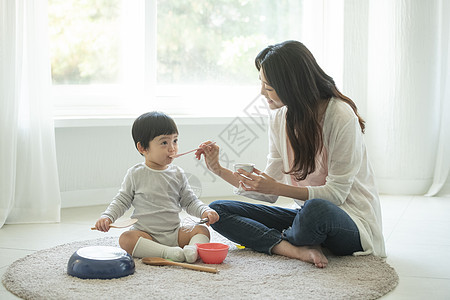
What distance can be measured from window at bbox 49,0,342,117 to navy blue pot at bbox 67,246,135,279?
158 centimetres

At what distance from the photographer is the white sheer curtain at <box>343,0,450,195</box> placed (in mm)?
3705

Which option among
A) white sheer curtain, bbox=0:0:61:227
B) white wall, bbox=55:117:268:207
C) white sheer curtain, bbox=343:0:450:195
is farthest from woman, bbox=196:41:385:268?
white sheer curtain, bbox=343:0:450:195

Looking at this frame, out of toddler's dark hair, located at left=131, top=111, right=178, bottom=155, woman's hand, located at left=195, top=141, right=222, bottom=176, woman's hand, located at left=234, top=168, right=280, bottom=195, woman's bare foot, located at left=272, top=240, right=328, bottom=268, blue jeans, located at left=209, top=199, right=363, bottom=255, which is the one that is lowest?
woman's bare foot, located at left=272, top=240, right=328, bottom=268

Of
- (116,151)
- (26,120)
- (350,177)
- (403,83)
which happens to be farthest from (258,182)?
(403,83)

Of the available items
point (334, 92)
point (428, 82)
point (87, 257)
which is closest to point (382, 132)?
point (428, 82)

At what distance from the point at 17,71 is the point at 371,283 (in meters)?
1.83

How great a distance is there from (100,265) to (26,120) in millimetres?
1195

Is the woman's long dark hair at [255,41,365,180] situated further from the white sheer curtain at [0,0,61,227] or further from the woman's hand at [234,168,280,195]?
the white sheer curtain at [0,0,61,227]

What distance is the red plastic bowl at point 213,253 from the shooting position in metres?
2.12

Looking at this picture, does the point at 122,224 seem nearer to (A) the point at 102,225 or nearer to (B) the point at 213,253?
(A) the point at 102,225

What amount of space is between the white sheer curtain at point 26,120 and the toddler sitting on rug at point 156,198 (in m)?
0.82

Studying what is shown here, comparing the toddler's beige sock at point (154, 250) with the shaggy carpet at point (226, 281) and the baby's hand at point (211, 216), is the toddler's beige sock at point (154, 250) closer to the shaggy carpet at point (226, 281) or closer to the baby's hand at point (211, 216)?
the shaggy carpet at point (226, 281)

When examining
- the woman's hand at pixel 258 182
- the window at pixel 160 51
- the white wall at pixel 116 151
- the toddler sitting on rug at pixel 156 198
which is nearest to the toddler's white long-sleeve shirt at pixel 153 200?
the toddler sitting on rug at pixel 156 198

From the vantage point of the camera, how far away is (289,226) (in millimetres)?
2404
